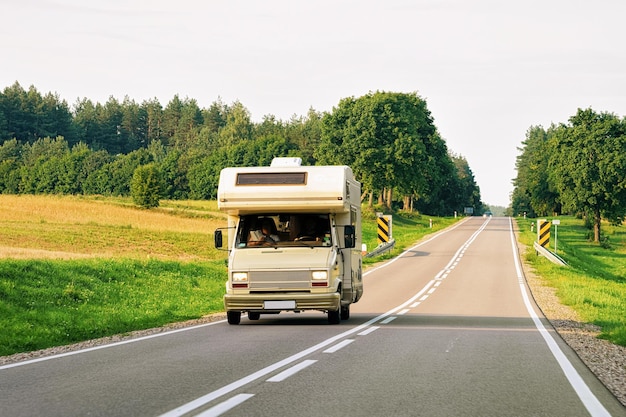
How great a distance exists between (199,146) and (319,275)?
153 m

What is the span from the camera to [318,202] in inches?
614

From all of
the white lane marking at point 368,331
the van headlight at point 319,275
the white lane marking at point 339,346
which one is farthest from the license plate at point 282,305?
the white lane marking at point 339,346

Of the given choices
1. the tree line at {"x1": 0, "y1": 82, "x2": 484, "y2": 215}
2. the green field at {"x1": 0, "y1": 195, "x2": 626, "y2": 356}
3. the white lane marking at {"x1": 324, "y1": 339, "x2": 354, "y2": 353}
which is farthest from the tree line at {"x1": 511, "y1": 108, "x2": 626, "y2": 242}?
the white lane marking at {"x1": 324, "y1": 339, "x2": 354, "y2": 353}

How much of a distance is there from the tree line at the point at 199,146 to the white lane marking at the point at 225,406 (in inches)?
2832

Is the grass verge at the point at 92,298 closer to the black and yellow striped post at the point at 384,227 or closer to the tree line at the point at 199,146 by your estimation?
the black and yellow striped post at the point at 384,227

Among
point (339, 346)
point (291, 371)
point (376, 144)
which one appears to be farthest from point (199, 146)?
point (291, 371)

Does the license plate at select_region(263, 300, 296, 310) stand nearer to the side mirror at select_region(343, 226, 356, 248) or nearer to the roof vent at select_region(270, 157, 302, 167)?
the side mirror at select_region(343, 226, 356, 248)

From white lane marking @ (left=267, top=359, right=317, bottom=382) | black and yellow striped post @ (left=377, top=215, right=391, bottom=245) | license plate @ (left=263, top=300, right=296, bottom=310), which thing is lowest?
white lane marking @ (left=267, top=359, right=317, bottom=382)

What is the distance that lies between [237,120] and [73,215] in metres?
101

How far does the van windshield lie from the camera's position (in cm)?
1617

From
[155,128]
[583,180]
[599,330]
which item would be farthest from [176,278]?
[155,128]

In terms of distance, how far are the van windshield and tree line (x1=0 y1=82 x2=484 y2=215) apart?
207ft

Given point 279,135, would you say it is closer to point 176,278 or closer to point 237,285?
point 176,278

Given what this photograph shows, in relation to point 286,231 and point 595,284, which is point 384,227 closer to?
point 595,284
